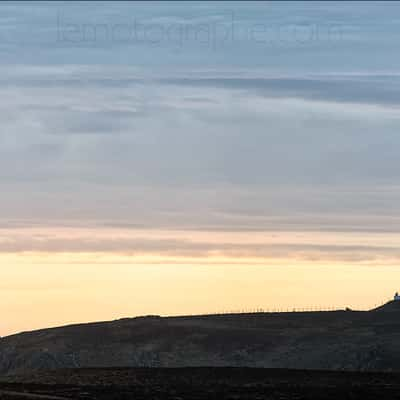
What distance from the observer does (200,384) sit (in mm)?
94438

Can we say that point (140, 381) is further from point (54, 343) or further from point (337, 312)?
point (337, 312)

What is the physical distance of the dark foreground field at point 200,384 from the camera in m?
87.2

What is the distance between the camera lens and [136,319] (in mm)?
155000

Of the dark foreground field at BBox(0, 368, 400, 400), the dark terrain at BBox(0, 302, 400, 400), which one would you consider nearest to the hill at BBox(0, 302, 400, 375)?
the dark terrain at BBox(0, 302, 400, 400)

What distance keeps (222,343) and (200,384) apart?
44543 mm

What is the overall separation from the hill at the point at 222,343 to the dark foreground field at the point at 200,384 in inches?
919

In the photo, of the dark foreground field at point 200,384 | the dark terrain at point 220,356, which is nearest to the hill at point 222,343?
the dark terrain at point 220,356

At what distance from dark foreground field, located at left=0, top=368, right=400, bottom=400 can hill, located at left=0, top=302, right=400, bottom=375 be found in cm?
2334

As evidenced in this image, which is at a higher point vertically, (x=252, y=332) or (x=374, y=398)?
(x=252, y=332)

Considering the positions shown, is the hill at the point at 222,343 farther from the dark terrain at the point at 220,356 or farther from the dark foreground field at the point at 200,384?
the dark foreground field at the point at 200,384

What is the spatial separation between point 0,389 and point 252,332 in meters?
59.9

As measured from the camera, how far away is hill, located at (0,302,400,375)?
12925 cm

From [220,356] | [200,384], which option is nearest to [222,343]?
[220,356]

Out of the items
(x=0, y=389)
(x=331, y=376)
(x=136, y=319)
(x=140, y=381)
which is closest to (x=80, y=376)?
(x=140, y=381)
